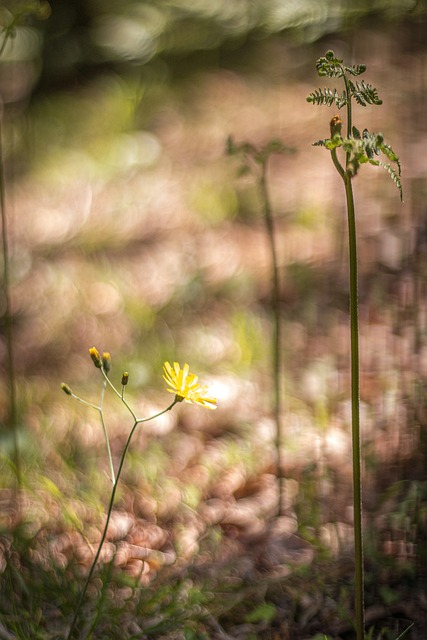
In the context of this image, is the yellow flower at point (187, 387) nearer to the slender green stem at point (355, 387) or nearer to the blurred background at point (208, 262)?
the slender green stem at point (355, 387)

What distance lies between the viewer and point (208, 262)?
288 cm

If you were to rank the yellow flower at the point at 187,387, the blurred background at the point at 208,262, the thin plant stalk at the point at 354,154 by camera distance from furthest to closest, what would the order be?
the blurred background at the point at 208,262 < the yellow flower at the point at 187,387 < the thin plant stalk at the point at 354,154

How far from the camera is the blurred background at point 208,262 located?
1722 millimetres

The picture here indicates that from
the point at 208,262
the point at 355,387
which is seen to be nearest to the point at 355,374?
the point at 355,387

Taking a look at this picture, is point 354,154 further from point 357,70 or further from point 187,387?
point 187,387

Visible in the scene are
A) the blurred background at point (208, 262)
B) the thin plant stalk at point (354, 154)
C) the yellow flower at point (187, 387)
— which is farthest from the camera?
the blurred background at point (208, 262)

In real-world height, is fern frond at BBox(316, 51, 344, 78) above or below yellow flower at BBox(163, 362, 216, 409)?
above

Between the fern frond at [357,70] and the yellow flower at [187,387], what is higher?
the fern frond at [357,70]

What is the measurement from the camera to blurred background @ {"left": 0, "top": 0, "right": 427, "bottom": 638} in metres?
1.72

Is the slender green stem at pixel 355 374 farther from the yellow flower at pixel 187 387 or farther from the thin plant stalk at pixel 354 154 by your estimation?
the yellow flower at pixel 187 387

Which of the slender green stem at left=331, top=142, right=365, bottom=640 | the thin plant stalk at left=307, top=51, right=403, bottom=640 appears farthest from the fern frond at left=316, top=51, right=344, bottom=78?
the slender green stem at left=331, top=142, right=365, bottom=640

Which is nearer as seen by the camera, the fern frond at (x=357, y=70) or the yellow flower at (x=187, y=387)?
the fern frond at (x=357, y=70)

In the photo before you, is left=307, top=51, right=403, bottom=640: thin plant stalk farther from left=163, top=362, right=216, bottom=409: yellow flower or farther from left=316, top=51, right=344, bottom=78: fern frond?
left=163, top=362, right=216, bottom=409: yellow flower

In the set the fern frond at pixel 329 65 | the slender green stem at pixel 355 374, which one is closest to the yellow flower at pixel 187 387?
the slender green stem at pixel 355 374
